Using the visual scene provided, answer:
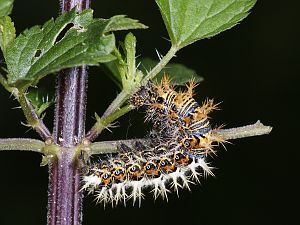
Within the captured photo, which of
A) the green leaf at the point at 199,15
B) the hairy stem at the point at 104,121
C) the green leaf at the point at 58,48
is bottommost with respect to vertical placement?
the hairy stem at the point at 104,121

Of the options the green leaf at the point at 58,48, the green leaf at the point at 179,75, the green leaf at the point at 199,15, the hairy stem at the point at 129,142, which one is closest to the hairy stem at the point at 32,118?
the green leaf at the point at 58,48

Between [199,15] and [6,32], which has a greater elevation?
[199,15]

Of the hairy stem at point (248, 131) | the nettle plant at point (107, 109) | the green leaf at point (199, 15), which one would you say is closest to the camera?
the nettle plant at point (107, 109)

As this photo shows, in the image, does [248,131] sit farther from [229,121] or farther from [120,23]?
[229,121]

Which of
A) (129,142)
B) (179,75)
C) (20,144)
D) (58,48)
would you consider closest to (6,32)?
(58,48)

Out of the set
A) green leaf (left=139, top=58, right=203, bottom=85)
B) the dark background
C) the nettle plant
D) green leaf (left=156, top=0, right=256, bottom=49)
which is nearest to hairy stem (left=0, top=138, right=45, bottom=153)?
the nettle plant

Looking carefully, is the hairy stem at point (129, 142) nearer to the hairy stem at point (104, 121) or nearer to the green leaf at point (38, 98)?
the hairy stem at point (104, 121)
